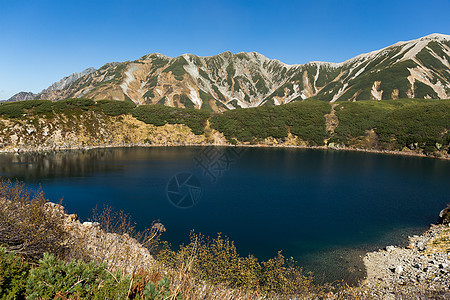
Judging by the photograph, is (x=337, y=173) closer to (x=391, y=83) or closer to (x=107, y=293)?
(x=107, y=293)

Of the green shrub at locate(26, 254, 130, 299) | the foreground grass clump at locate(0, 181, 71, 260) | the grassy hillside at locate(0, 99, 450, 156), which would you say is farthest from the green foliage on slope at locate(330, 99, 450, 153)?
the foreground grass clump at locate(0, 181, 71, 260)

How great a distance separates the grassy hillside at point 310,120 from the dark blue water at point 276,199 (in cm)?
2894

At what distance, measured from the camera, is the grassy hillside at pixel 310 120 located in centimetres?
8750

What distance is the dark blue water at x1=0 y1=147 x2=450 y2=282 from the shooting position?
23716 mm

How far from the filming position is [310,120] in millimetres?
114438

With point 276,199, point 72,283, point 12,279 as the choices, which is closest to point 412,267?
point 276,199

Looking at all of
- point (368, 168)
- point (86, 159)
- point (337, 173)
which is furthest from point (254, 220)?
point (86, 159)

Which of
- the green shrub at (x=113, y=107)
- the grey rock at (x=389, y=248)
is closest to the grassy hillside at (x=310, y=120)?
the green shrub at (x=113, y=107)

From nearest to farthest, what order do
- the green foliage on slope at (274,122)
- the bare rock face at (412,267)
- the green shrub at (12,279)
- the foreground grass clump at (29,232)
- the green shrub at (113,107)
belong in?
1. the green shrub at (12,279)
2. the foreground grass clump at (29,232)
3. the bare rock face at (412,267)
4. the green shrub at (113,107)
5. the green foliage on slope at (274,122)

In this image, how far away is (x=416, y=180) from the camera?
50.0 metres

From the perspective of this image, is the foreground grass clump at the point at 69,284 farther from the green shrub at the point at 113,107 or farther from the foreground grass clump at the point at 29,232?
the green shrub at the point at 113,107

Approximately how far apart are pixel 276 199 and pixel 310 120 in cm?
8709

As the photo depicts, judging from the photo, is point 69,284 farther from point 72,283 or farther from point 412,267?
point 412,267

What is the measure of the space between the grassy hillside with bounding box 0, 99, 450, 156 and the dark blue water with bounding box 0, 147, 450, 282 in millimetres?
28942
